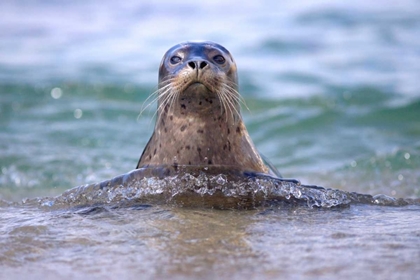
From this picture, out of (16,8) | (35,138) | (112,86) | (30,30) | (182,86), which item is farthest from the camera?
(16,8)

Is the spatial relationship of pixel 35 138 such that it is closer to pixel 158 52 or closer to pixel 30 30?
pixel 158 52

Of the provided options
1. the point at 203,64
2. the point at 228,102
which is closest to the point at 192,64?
the point at 203,64

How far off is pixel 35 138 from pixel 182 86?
4.30m

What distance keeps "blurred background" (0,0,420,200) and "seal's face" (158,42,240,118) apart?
196 cm

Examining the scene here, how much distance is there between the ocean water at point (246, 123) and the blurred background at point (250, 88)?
0.03m

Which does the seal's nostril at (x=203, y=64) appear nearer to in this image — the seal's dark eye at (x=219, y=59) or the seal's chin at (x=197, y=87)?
the seal's chin at (x=197, y=87)

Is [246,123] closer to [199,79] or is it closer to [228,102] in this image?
[228,102]

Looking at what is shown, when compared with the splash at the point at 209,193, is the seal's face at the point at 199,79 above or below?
above

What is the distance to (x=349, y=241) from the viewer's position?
10.9ft

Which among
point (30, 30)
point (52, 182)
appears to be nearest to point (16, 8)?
point (30, 30)

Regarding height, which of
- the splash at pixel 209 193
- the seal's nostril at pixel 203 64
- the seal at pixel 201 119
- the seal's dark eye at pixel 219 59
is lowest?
the splash at pixel 209 193

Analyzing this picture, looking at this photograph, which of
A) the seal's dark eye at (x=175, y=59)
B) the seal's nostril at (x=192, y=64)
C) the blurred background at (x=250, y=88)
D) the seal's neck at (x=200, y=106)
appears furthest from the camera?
the blurred background at (x=250, y=88)

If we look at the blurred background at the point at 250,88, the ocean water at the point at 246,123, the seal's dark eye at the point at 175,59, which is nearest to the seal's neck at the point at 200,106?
the seal's dark eye at the point at 175,59

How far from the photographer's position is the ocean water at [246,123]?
10.3ft
